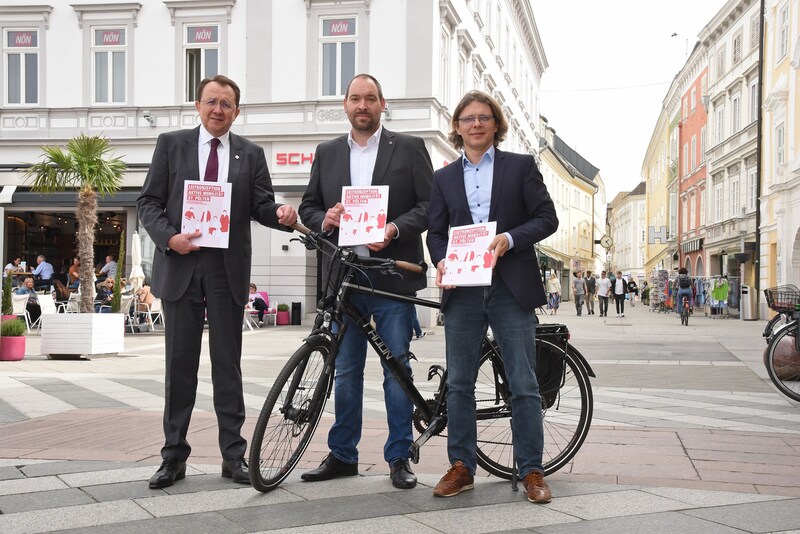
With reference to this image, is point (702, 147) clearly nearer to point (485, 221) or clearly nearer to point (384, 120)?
point (384, 120)

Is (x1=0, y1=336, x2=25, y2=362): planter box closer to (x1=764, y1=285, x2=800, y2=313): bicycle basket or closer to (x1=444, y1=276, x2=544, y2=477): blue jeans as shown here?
(x1=444, y1=276, x2=544, y2=477): blue jeans

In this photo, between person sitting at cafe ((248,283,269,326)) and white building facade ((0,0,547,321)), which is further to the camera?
white building facade ((0,0,547,321))

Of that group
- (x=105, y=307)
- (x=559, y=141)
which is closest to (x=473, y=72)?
(x=105, y=307)

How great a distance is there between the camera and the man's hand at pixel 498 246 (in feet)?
12.9

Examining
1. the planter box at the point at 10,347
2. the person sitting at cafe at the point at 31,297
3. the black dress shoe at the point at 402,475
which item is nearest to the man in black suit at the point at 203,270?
the black dress shoe at the point at 402,475

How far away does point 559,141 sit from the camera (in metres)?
75.7

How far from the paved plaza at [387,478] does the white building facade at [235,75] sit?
14.3 meters

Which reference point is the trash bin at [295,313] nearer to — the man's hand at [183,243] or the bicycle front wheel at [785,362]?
the bicycle front wheel at [785,362]

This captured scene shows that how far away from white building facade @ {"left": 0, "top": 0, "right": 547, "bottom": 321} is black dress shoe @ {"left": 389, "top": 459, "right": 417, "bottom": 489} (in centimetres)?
1795

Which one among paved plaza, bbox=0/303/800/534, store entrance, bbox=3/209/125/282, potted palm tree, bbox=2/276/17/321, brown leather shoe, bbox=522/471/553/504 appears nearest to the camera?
paved plaza, bbox=0/303/800/534

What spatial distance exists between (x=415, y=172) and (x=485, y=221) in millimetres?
587

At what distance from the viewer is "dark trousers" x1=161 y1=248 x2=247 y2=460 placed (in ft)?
14.4

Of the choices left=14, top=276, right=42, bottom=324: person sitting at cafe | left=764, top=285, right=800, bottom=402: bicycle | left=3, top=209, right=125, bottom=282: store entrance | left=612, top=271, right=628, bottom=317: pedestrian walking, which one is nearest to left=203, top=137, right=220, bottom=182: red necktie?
left=764, top=285, right=800, bottom=402: bicycle

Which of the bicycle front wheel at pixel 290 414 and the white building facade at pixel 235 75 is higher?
the white building facade at pixel 235 75
